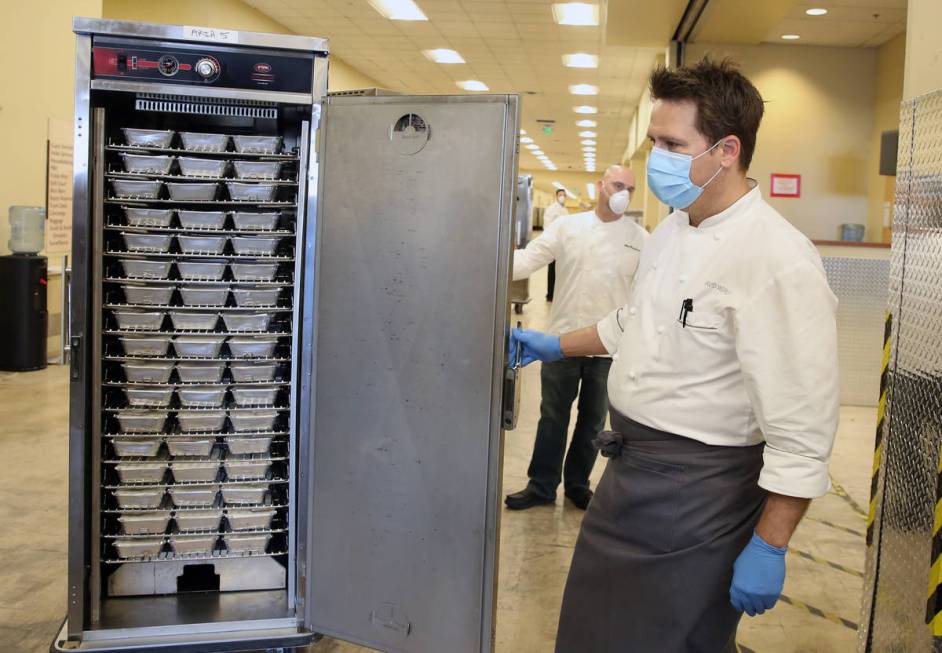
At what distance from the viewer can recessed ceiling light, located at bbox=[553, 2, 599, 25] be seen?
902 cm

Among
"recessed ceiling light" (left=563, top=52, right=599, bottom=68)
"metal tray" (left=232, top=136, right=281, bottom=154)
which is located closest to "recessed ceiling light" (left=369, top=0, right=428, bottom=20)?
"recessed ceiling light" (left=563, top=52, right=599, bottom=68)

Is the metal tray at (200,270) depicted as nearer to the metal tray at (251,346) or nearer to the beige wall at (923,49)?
the metal tray at (251,346)

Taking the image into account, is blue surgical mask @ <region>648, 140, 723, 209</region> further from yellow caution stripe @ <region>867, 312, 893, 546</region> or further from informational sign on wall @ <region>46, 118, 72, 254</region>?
informational sign on wall @ <region>46, 118, 72, 254</region>

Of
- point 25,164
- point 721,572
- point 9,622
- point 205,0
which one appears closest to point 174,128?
point 9,622

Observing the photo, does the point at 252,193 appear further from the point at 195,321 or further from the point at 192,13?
the point at 192,13

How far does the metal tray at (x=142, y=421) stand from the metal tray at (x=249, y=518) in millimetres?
334

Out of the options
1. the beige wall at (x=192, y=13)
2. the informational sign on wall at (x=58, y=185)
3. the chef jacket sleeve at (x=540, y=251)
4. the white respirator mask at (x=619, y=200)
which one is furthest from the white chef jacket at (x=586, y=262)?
the informational sign on wall at (x=58, y=185)

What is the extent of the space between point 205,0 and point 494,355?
825 centimetres

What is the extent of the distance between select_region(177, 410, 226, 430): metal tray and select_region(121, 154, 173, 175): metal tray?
68 cm

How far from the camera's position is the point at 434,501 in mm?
2180

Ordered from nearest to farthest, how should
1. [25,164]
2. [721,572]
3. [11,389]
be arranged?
[721,572], [11,389], [25,164]

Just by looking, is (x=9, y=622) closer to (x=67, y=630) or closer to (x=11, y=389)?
(x=67, y=630)

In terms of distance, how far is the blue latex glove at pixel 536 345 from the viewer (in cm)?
233

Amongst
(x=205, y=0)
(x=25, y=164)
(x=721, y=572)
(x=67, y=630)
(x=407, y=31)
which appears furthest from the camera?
(x=407, y=31)
